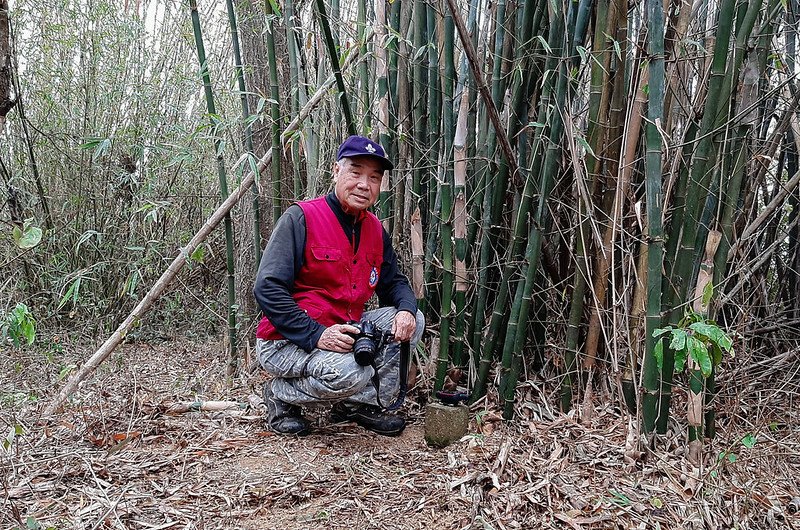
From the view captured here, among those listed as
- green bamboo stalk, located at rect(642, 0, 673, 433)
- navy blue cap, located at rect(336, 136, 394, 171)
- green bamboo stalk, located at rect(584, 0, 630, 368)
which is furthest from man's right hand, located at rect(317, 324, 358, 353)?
green bamboo stalk, located at rect(642, 0, 673, 433)

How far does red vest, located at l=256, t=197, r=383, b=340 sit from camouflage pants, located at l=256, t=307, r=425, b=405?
0.09 m

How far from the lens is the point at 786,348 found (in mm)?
2688

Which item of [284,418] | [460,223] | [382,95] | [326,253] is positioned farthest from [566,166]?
[284,418]

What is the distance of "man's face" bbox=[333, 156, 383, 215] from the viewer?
226 cm

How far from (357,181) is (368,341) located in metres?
0.57

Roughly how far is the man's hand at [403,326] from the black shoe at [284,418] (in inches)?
18.6

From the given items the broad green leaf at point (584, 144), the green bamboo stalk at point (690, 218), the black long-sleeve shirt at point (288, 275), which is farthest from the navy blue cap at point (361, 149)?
the green bamboo stalk at point (690, 218)

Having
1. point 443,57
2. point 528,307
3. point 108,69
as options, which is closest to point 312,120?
point 443,57

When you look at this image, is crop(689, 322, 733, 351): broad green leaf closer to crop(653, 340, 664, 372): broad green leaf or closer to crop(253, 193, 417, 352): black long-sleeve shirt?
crop(653, 340, 664, 372): broad green leaf

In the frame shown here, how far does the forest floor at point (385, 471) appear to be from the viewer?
1722 millimetres

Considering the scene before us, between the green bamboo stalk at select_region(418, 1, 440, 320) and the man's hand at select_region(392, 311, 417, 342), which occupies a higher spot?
the green bamboo stalk at select_region(418, 1, 440, 320)

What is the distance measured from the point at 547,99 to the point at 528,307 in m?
0.71

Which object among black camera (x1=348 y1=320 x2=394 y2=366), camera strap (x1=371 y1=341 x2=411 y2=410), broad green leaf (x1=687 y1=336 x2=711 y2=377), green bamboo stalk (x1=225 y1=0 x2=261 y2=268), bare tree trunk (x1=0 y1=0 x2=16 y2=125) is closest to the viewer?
bare tree trunk (x1=0 y1=0 x2=16 y2=125)

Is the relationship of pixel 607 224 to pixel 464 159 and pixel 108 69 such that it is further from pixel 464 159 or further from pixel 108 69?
pixel 108 69
